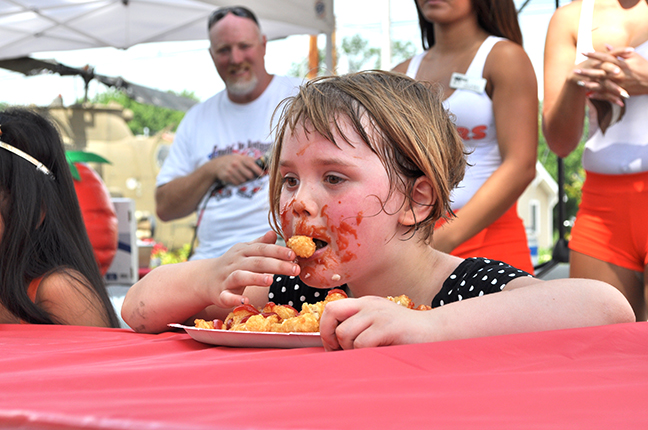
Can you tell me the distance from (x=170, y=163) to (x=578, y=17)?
2.23m

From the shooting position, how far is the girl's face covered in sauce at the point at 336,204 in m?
1.27

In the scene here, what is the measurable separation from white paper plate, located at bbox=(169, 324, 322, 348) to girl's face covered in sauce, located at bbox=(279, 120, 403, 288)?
27 cm

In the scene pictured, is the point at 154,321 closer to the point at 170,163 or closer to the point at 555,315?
the point at 555,315

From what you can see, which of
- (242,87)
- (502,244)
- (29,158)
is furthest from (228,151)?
(502,244)

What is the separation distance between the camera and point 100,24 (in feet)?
21.6

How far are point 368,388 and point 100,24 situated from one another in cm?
677

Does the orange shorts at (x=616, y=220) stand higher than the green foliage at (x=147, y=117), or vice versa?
the green foliage at (x=147, y=117)

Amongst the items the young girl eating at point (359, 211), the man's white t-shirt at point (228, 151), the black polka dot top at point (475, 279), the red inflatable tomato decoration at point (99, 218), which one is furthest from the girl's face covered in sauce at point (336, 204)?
the red inflatable tomato decoration at point (99, 218)

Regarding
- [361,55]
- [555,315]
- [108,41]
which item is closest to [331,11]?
[108,41]

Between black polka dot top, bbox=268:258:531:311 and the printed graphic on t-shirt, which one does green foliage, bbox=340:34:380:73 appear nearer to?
the printed graphic on t-shirt

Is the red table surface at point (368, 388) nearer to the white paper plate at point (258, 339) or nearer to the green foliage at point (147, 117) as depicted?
the white paper plate at point (258, 339)

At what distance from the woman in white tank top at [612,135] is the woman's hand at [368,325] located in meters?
1.28

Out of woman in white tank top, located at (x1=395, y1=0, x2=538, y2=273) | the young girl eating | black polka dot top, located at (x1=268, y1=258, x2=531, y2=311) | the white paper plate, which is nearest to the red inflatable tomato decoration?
woman in white tank top, located at (x1=395, y1=0, x2=538, y2=273)

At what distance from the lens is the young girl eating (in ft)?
4.17
